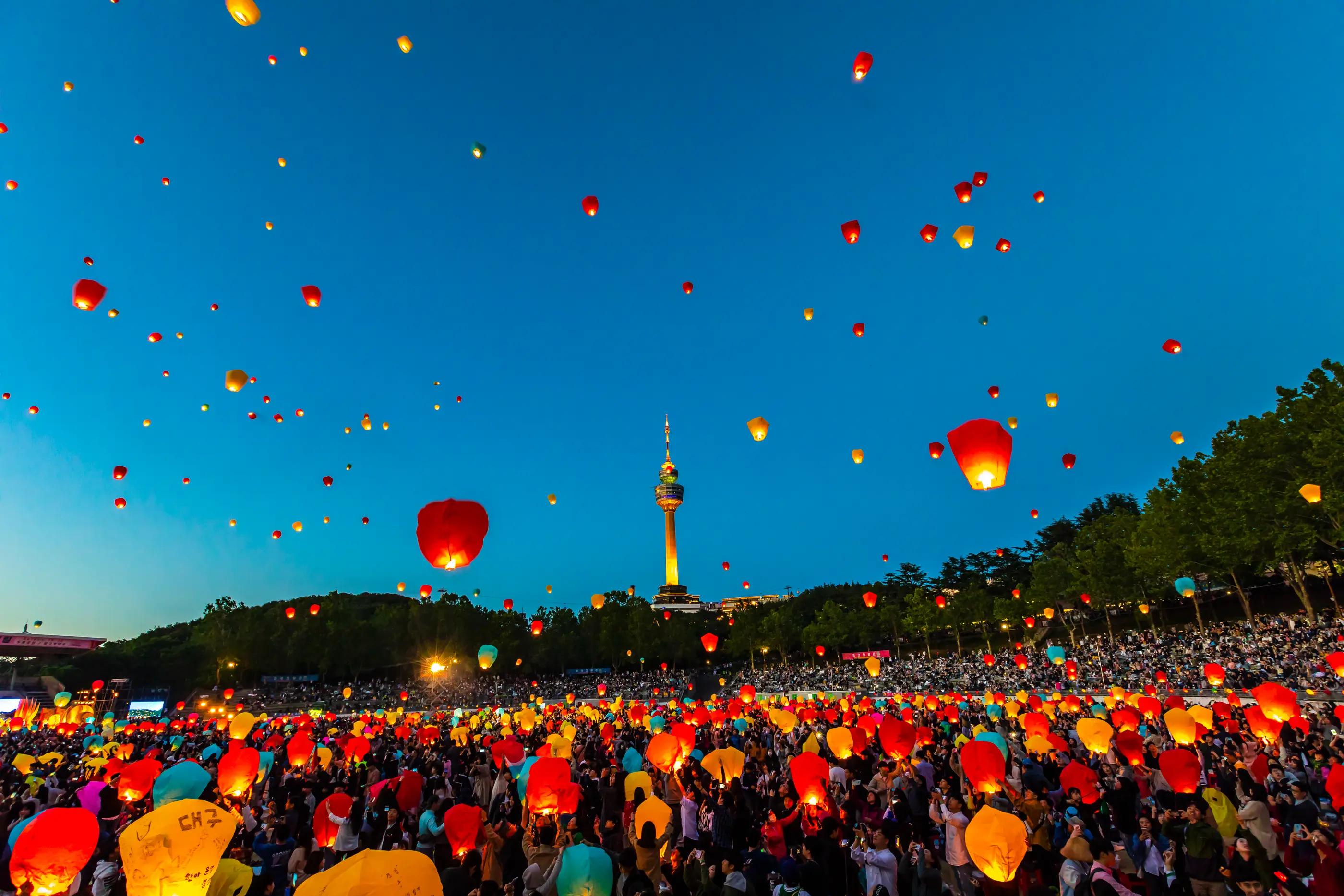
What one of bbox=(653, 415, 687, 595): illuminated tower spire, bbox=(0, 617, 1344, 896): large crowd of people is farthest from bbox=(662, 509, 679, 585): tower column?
bbox=(0, 617, 1344, 896): large crowd of people

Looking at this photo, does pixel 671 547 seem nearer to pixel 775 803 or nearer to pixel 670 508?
pixel 670 508

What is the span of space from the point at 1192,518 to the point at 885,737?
40115 millimetres

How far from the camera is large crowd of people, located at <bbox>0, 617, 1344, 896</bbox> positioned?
5945 millimetres

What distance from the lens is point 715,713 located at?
2369cm

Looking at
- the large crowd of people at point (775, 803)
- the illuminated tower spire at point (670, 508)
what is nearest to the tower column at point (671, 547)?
the illuminated tower spire at point (670, 508)

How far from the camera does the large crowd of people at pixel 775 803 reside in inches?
234

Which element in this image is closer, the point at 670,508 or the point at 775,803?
the point at 775,803

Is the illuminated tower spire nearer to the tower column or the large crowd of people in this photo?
the tower column

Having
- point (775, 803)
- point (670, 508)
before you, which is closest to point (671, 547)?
point (670, 508)

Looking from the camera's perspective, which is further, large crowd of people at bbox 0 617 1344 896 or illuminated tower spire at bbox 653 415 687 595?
illuminated tower spire at bbox 653 415 687 595

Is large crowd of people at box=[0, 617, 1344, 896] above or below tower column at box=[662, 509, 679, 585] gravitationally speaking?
below

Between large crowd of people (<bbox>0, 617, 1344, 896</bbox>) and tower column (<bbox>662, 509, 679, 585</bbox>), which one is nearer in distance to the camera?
large crowd of people (<bbox>0, 617, 1344, 896</bbox>)

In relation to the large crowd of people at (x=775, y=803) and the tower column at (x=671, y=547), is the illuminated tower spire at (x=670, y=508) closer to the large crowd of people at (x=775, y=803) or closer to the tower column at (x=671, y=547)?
the tower column at (x=671, y=547)

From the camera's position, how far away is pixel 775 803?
9.55 metres
